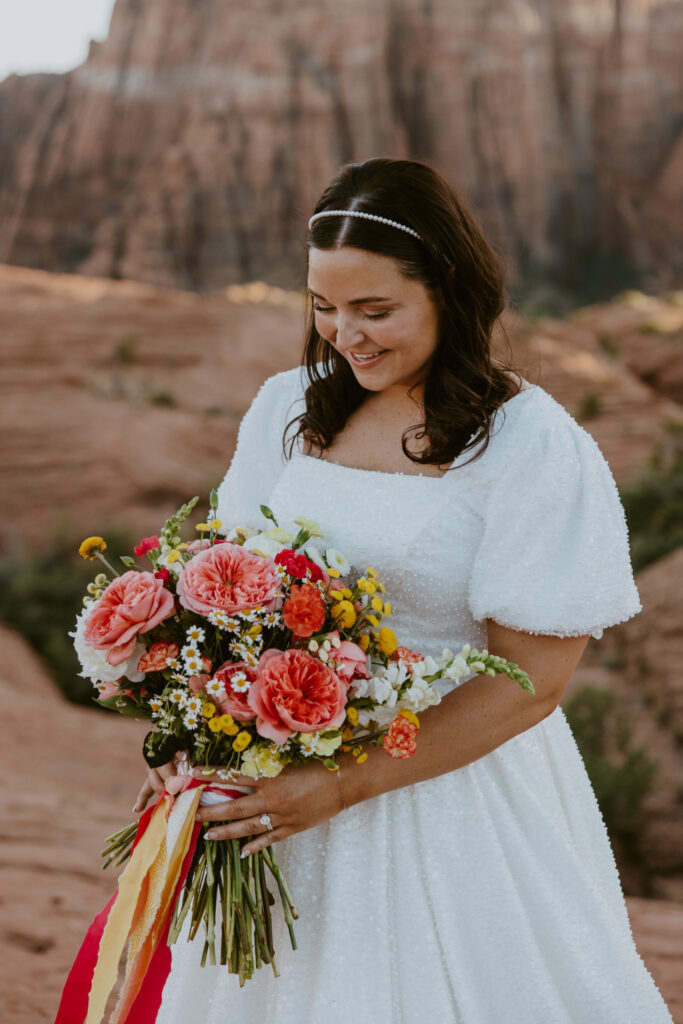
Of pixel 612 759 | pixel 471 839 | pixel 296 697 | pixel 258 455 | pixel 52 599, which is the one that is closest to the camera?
pixel 296 697

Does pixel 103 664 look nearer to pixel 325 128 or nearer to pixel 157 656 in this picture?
pixel 157 656

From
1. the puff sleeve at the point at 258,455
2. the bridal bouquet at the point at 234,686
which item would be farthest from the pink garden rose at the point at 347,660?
the puff sleeve at the point at 258,455

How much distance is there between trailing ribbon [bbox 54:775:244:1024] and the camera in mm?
1616

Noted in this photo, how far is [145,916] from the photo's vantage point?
168 cm

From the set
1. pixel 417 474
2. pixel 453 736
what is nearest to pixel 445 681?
pixel 453 736

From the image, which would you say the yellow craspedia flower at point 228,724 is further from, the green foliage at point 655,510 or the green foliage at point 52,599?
the green foliage at point 655,510

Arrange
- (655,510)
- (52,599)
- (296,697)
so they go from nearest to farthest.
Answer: (296,697), (52,599), (655,510)

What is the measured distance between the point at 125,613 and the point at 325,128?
3639 centimetres

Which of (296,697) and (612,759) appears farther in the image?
(612,759)

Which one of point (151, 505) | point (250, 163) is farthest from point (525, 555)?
point (250, 163)

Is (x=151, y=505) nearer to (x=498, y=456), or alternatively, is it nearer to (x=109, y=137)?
(x=498, y=456)

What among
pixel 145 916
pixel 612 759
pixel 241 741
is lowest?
pixel 612 759

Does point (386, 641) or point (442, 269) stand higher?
point (442, 269)

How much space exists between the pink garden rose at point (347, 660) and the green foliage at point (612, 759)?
432 centimetres
